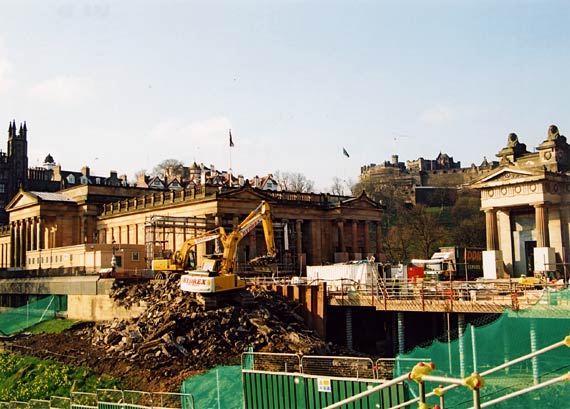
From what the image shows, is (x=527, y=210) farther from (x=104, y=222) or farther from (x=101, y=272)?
(x=104, y=222)

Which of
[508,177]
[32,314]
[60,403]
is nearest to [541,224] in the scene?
[508,177]

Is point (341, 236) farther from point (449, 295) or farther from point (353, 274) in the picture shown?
point (449, 295)

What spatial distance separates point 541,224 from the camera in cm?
4538

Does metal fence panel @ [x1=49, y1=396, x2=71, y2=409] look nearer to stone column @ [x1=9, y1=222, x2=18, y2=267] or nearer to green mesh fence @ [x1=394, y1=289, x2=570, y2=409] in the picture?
green mesh fence @ [x1=394, y1=289, x2=570, y2=409]

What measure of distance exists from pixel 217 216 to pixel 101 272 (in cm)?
1492

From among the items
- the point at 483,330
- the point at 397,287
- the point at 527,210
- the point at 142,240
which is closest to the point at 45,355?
the point at 397,287

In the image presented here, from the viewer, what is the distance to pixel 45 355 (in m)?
39.0

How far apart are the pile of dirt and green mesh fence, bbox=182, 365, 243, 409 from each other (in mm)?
8157

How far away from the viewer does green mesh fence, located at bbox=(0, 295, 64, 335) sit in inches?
2092

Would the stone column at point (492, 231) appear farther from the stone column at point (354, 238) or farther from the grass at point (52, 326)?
the grass at point (52, 326)

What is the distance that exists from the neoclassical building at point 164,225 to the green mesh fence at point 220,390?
3572 cm

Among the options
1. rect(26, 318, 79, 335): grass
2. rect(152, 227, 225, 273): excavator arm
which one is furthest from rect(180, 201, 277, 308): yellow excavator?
rect(26, 318, 79, 335): grass

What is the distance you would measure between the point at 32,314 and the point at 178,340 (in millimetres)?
24782

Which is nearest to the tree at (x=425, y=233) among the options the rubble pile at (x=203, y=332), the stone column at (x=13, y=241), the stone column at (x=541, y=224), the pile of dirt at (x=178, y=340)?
the stone column at (x=541, y=224)
